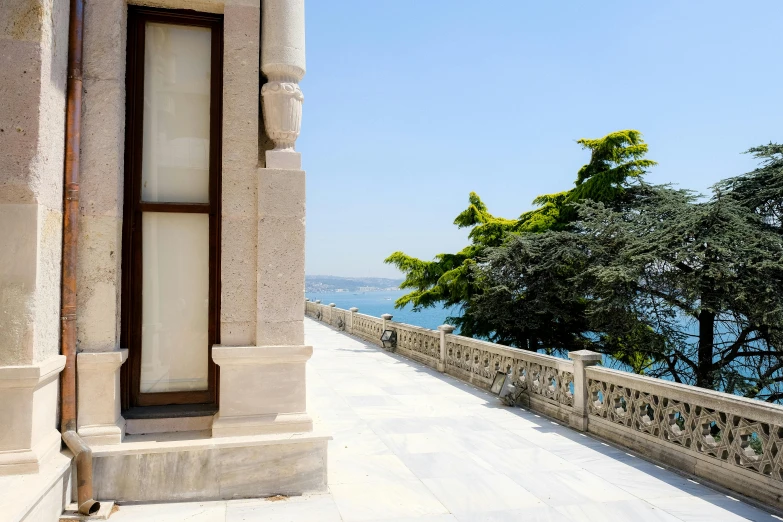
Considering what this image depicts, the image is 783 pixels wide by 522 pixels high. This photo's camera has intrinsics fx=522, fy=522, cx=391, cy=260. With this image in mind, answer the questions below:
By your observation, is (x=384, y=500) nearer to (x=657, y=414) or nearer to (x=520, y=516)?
(x=520, y=516)

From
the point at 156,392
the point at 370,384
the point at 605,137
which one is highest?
the point at 605,137

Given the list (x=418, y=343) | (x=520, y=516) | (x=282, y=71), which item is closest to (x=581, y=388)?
(x=520, y=516)

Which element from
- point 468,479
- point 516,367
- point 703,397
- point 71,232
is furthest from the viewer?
point 516,367

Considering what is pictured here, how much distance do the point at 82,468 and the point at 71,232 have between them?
179 cm

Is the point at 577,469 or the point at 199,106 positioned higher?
the point at 199,106

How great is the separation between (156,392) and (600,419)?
5.26m

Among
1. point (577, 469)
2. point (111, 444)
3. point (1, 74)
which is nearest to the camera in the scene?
point (1, 74)

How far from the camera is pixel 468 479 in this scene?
505cm

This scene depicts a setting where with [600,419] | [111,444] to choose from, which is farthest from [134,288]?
[600,419]

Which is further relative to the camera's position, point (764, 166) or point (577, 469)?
point (764, 166)

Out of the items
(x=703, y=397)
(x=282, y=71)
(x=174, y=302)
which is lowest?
(x=703, y=397)

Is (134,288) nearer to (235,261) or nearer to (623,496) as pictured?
(235,261)

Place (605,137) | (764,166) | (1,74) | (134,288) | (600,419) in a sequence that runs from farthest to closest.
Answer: (605,137)
(764,166)
(600,419)
(134,288)
(1,74)

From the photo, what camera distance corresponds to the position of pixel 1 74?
3664 mm
